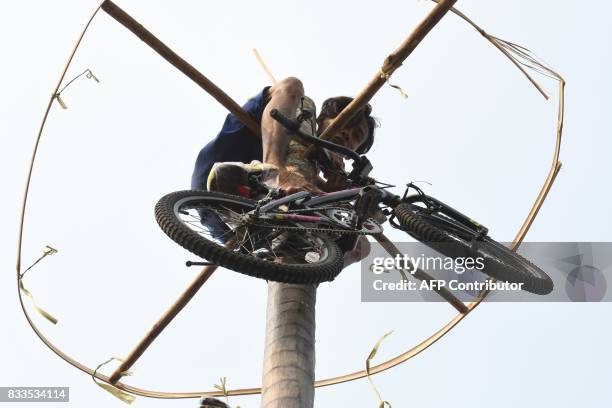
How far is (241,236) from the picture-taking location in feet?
14.9

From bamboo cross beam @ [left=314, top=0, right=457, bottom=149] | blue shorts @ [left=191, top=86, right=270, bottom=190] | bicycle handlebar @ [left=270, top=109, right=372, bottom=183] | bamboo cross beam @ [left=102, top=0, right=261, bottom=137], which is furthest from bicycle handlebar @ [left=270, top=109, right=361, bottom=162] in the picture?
blue shorts @ [left=191, top=86, right=270, bottom=190]

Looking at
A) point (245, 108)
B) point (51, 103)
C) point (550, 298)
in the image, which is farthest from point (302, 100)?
point (550, 298)

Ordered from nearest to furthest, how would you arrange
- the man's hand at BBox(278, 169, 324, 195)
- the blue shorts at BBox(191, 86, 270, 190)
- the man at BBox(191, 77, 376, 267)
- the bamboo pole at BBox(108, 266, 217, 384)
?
the man's hand at BBox(278, 169, 324, 195) < the man at BBox(191, 77, 376, 267) < the bamboo pole at BBox(108, 266, 217, 384) < the blue shorts at BBox(191, 86, 270, 190)

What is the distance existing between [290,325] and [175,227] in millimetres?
895

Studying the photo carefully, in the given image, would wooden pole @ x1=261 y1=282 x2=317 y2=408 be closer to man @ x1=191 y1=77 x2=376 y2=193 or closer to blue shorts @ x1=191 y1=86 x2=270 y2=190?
man @ x1=191 y1=77 x2=376 y2=193

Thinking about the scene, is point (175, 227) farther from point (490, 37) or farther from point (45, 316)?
point (490, 37)

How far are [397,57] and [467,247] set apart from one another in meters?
1.32

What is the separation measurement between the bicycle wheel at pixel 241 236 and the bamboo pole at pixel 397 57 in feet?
3.53

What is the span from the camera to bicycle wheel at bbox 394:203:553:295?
4.68 meters

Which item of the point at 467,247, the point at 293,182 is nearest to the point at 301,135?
the point at 293,182

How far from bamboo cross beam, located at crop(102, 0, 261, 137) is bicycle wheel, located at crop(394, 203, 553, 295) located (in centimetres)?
159

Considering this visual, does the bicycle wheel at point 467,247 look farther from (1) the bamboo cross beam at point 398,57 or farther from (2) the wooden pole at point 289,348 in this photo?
(1) the bamboo cross beam at point 398,57

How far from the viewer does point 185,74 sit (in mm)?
5625

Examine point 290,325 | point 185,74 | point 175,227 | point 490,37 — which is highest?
point 490,37
